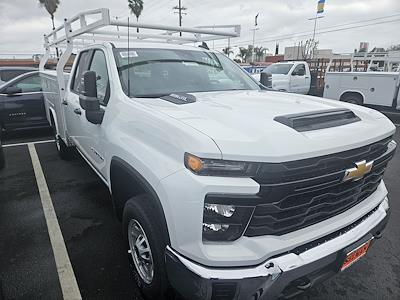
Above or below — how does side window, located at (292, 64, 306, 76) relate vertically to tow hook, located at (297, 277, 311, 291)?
above

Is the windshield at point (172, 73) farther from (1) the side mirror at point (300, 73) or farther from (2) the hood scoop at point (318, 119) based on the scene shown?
(1) the side mirror at point (300, 73)

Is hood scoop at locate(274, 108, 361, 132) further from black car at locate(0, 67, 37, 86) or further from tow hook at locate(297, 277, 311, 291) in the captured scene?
black car at locate(0, 67, 37, 86)

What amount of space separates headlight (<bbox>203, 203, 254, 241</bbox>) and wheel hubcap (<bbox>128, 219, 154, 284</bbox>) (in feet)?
2.32

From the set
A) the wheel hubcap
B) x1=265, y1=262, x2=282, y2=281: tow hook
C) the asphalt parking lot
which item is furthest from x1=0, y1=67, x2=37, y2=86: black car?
x1=265, y1=262, x2=282, y2=281: tow hook

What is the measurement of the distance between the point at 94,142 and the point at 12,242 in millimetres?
1290

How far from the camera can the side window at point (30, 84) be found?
7.07 metres

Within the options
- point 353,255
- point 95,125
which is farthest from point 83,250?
point 353,255

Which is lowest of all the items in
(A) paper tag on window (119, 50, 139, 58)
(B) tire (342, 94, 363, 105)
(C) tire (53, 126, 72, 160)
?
(C) tire (53, 126, 72, 160)

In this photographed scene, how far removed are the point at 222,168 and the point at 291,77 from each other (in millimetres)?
12328

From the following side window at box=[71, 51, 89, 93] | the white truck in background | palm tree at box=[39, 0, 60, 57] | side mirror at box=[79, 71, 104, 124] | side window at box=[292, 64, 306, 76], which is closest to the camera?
side mirror at box=[79, 71, 104, 124]

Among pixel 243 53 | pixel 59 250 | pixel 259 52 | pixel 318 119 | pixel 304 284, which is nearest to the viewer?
pixel 304 284

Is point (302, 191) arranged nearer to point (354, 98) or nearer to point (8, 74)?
point (8, 74)

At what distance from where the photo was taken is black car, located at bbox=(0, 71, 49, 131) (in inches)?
269

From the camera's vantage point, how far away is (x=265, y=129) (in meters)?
1.75
